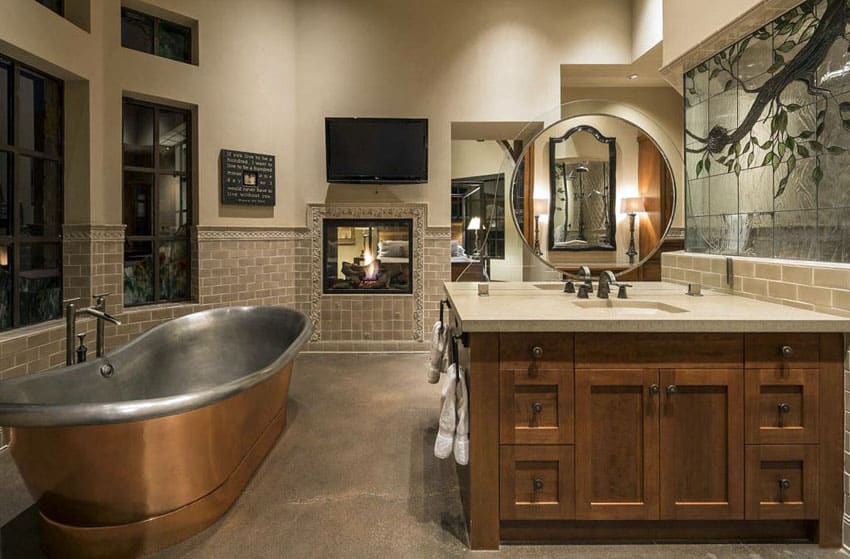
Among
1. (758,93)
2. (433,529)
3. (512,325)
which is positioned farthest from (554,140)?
(433,529)

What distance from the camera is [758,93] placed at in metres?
2.28

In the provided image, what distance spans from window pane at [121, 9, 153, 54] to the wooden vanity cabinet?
4.12m

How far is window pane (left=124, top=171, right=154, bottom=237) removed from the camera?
4.18 m

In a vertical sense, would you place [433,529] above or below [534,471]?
below

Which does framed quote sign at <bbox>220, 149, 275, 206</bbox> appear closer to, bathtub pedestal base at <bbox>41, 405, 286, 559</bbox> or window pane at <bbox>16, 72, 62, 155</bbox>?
window pane at <bbox>16, 72, 62, 155</bbox>

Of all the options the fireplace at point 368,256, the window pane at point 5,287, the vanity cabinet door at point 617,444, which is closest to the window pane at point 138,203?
the window pane at point 5,287

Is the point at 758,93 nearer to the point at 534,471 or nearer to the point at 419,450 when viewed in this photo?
the point at 534,471

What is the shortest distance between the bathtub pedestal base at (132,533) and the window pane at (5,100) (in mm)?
2412

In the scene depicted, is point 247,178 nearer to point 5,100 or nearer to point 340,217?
point 340,217

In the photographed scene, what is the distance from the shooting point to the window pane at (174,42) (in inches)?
172

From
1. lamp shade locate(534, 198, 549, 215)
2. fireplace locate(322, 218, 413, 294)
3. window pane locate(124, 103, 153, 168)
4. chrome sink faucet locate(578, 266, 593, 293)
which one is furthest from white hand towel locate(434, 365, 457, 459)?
window pane locate(124, 103, 153, 168)

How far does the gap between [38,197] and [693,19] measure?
402 centimetres

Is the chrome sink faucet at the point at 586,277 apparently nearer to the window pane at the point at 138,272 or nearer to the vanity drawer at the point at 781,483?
the vanity drawer at the point at 781,483

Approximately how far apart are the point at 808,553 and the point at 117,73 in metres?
4.93
